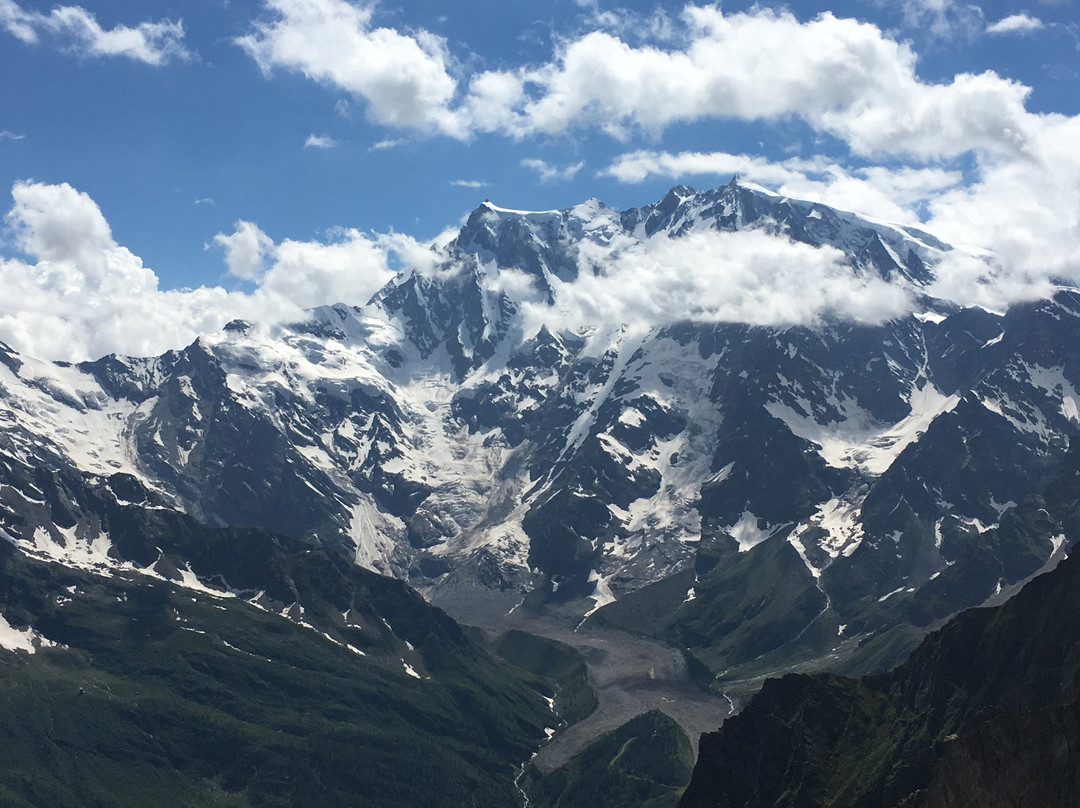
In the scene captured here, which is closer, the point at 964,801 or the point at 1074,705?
the point at 1074,705

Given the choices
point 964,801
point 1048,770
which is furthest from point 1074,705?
point 964,801

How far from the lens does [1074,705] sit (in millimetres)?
174875

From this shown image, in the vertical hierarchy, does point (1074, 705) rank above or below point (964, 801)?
above

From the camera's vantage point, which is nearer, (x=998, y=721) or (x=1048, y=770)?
(x=1048, y=770)

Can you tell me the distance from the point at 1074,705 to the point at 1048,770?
9.79m

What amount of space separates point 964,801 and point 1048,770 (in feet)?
68.5

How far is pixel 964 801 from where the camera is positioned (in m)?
189

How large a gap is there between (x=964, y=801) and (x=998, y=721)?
13507 millimetres

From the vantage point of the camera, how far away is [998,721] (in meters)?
185

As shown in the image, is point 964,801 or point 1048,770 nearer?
point 1048,770

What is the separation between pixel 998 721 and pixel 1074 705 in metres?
13.2

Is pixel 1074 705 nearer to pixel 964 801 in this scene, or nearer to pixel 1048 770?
pixel 1048 770

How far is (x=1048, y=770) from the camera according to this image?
171 meters
